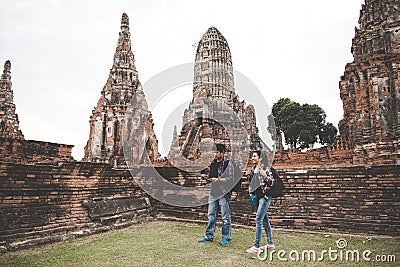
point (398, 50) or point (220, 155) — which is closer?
point (220, 155)

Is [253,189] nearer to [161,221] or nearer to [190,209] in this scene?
[190,209]

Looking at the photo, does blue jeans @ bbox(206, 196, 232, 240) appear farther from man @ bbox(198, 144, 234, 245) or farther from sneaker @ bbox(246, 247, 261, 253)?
sneaker @ bbox(246, 247, 261, 253)

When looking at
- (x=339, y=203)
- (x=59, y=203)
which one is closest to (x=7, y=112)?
(x=59, y=203)

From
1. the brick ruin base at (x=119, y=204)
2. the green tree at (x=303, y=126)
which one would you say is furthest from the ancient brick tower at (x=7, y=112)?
the green tree at (x=303, y=126)

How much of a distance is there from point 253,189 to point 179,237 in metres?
1.80

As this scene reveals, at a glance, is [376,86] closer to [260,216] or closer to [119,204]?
[260,216]

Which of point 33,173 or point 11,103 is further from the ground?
point 11,103

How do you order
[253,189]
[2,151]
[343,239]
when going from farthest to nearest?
[2,151], [343,239], [253,189]

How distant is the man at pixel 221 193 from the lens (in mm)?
5273

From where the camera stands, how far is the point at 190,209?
7.62 m

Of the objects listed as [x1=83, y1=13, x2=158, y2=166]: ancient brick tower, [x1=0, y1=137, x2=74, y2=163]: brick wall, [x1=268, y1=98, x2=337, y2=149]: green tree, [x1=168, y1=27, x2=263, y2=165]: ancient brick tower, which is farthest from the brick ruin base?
[x1=268, y1=98, x2=337, y2=149]: green tree

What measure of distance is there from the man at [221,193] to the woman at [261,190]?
51cm

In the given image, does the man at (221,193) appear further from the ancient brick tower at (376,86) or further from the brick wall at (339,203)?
the ancient brick tower at (376,86)

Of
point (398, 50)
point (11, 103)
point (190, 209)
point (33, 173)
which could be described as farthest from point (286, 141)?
point (33, 173)
